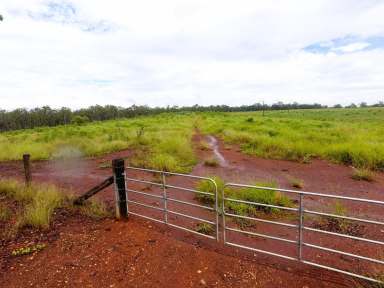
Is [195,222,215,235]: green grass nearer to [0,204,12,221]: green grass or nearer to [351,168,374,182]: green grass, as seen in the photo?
[0,204,12,221]: green grass

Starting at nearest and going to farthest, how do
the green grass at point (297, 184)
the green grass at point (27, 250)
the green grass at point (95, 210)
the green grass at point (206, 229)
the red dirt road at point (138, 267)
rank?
the red dirt road at point (138, 267)
the green grass at point (27, 250)
the green grass at point (206, 229)
the green grass at point (95, 210)
the green grass at point (297, 184)

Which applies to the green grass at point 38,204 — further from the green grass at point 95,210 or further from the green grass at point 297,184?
the green grass at point 297,184

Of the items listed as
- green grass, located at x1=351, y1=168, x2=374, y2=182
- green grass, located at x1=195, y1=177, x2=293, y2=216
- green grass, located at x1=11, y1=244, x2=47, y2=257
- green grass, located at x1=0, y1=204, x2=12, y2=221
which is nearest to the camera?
green grass, located at x1=11, y1=244, x2=47, y2=257

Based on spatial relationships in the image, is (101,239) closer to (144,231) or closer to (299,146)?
(144,231)

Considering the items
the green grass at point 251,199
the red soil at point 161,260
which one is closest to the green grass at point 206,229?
the red soil at point 161,260

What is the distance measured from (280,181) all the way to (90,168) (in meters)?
7.92

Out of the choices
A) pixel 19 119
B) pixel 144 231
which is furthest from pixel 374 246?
pixel 19 119

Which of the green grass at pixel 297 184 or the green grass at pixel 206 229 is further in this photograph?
the green grass at pixel 297 184

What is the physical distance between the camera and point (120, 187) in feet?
17.3

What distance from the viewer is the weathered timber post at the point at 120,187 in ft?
17.1

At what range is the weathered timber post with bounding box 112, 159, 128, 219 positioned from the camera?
17.1ft

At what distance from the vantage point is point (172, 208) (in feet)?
20.5

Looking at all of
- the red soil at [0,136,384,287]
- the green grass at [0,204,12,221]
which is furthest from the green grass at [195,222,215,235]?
the green grass at [0,204,12,221]

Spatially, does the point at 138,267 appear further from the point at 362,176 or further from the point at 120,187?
the point at 362,176
